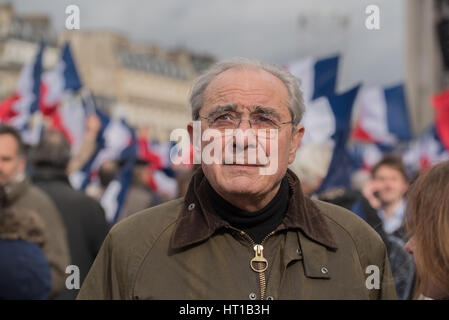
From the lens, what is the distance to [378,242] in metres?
2.90

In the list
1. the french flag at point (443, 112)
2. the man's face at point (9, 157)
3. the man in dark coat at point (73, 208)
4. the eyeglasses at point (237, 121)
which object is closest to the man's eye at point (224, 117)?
the eyeglasses at point (237, 121)

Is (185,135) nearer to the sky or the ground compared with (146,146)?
nearer to the sky

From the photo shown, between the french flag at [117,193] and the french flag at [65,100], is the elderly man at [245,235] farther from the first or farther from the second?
the french flag at [65,100]

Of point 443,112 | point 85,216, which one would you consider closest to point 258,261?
point 85,216

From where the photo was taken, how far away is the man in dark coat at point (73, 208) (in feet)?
18.6

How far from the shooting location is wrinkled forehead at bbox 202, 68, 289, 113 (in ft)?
9.27

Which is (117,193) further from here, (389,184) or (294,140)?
(294,140)

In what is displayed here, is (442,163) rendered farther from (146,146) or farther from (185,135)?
(146,146)

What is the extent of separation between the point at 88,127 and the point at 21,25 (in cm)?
7570

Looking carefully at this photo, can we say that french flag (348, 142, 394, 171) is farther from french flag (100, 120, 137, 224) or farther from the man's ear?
the man's ear

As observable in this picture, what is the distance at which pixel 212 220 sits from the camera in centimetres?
279

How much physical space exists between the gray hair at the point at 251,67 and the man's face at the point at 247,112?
0.8 inches

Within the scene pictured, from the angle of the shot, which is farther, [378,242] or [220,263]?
[378,242]

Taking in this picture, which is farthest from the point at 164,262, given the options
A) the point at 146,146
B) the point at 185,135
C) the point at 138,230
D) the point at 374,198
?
the point at 146,146
